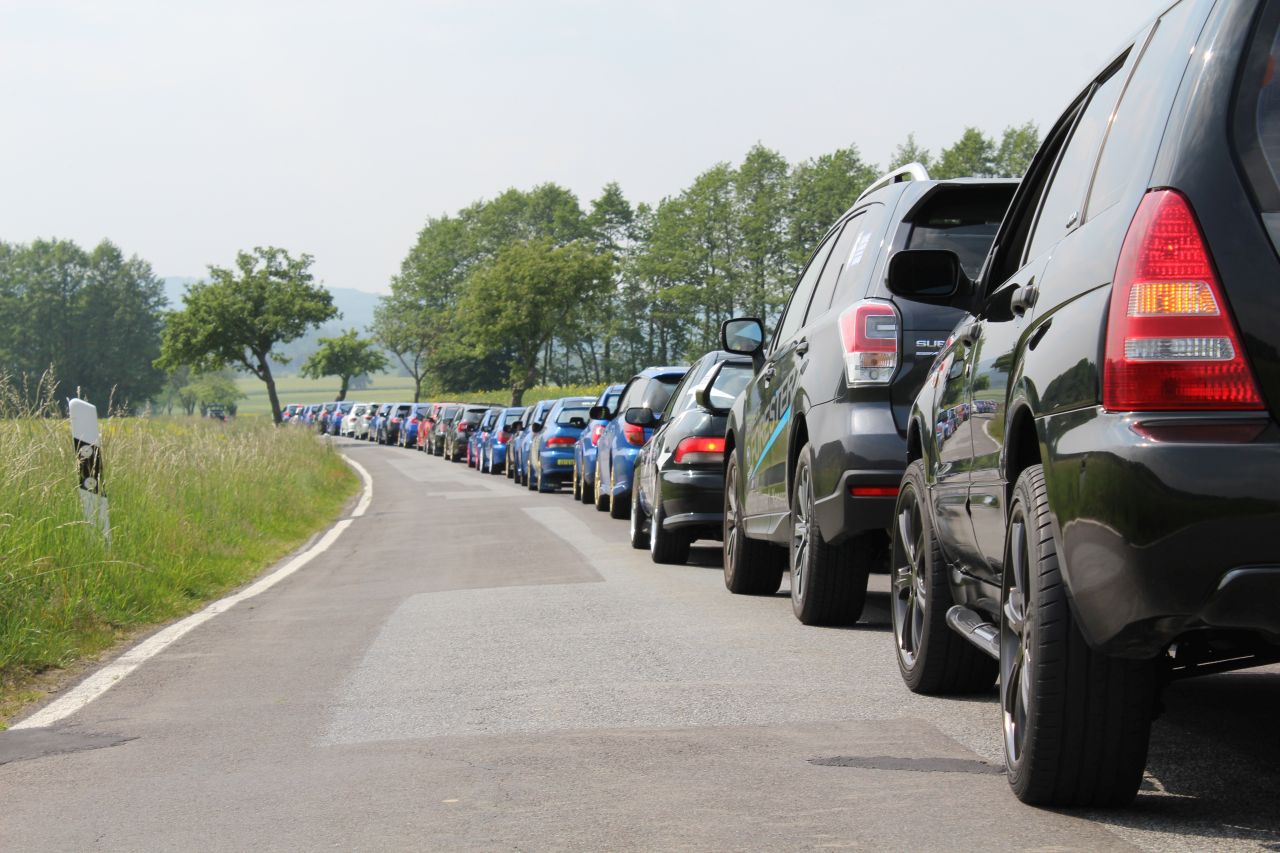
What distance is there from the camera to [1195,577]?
327 centimetres

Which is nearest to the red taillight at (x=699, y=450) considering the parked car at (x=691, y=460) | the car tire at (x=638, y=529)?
the parked car at (x=691, y=460)

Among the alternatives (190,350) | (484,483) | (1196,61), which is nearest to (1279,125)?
(1196,61)

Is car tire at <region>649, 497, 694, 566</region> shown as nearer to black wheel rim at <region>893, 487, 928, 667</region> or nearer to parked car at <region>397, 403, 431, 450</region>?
black wheel rim at <region>893, 487, 928, 667</region>

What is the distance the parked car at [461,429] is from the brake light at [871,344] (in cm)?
3546

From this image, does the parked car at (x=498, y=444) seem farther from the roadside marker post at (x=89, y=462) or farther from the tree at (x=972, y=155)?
the tree at (x=972, y=155)

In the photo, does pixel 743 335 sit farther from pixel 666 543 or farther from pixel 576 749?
pixel 576 749

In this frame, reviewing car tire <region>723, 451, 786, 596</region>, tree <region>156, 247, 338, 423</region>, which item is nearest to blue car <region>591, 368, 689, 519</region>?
car tire <region>723, 451, 786, 596</region>

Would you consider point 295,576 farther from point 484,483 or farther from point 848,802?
point 484,483

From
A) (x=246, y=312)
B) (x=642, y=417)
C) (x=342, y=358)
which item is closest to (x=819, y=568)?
(x=642, y=417)

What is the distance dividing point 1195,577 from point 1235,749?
190 cm

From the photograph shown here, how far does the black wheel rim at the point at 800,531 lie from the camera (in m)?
7.79

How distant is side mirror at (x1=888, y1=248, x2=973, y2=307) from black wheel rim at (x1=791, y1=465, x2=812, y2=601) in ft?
7.87

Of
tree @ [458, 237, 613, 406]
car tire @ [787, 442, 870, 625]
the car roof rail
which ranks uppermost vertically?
tree @ [458, 237, 613, 406]

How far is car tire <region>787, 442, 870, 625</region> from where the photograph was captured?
25.4ft
